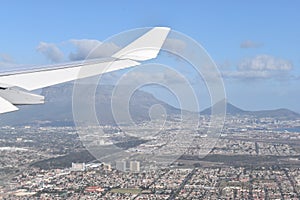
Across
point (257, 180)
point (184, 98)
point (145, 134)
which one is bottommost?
point (257, 180)

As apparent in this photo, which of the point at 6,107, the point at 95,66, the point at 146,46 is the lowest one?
the point at 6,107

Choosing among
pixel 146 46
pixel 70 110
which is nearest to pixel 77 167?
pixel 70 110

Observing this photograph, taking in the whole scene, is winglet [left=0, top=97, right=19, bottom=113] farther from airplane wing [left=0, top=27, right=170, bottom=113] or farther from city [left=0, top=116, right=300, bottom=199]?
city [left=0, top=116, right=300, bottom=199]

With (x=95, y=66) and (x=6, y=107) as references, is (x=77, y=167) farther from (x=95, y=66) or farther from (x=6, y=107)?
(x=6, y=107)

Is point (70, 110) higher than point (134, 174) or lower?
higher

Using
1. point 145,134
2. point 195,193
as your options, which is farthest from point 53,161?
point 145,134

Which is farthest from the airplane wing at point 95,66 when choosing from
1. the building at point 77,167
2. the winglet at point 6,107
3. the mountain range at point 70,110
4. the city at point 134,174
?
the building at point 77,167

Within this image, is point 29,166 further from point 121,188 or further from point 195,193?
point 195,193
